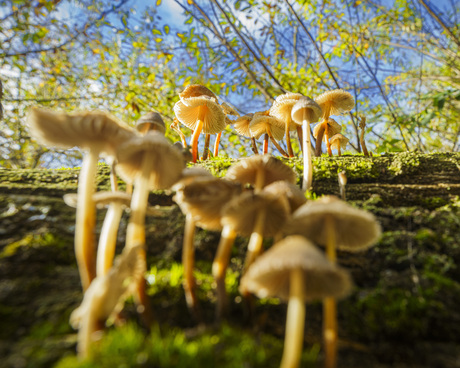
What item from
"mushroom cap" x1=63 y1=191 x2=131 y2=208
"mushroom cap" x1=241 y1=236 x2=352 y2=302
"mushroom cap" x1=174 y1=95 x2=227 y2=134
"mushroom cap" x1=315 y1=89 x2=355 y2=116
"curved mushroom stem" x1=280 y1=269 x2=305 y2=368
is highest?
"mushroom cap" x1=315 y1=89 x2=355 y2=116

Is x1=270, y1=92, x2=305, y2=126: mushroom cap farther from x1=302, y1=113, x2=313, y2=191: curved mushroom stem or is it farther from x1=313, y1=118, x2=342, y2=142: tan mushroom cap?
x1=302, y1=113, x2=313, y2=191: curved mushroom stem

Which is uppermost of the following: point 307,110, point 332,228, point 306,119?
point 307,110

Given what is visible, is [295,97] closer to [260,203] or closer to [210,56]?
[260,203]

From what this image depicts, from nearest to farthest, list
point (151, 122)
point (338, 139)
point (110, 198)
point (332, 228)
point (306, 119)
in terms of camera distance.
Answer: point (332, 228), point (110, 198), point (151, 122), point (306, 119), point (338, 139)

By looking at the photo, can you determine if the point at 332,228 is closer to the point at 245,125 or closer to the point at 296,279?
the point at 296,279

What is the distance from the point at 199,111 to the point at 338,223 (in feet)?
8.67

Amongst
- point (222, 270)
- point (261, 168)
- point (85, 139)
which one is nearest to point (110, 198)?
point (85, 139)

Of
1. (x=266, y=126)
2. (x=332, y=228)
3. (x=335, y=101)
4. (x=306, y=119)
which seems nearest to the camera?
(x=332, y=228)

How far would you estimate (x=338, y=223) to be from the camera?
68.4 inches

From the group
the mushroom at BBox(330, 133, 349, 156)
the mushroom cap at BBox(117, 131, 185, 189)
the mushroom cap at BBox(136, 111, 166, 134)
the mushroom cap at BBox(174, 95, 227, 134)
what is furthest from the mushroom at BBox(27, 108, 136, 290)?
the mushroom at BBox(330, 133, 349, 156)

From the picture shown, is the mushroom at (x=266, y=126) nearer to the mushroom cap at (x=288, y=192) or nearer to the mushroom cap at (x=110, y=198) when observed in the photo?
the mushroom cap at (x=288, y=192)

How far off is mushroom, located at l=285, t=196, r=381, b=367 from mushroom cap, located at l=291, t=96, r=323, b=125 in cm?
158

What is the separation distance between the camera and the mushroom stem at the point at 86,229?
5.68 ft

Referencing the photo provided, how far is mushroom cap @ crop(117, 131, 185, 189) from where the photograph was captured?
1.69m
